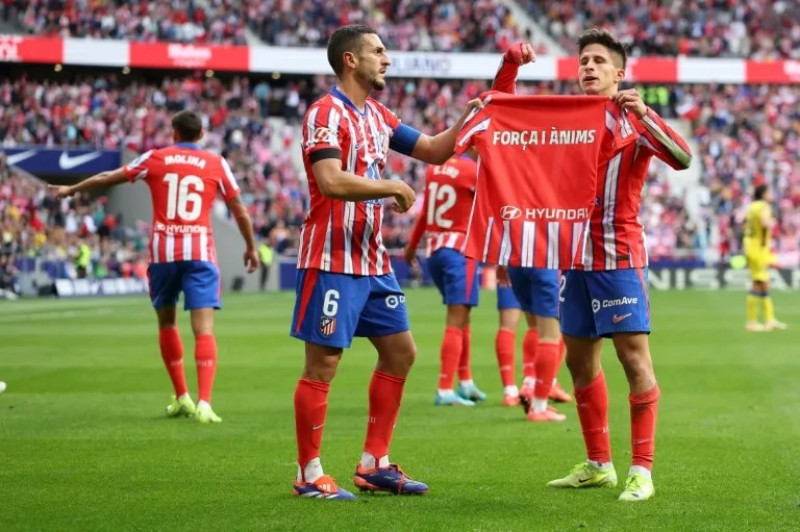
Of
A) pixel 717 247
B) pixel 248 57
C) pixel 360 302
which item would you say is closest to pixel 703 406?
pixel 360 302

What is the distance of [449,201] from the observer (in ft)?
36.2

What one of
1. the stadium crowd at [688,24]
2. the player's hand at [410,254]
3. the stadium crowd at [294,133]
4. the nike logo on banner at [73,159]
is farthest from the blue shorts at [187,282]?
the stadium crowd at [688,24]

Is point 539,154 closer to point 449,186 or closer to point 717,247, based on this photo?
point 449,186

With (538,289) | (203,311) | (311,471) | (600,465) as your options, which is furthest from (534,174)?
(203,311)

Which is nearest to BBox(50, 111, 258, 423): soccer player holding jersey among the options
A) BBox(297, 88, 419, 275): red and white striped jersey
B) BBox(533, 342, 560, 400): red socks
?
BBox(533, 342, 560, 400): red socks

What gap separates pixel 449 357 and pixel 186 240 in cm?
265

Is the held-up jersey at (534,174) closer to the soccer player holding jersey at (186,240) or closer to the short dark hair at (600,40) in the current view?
the short dark hair at (600,40)

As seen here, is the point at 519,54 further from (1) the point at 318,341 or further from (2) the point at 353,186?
(1) the point at 318,341

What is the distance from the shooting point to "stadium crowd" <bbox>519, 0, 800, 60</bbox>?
48.3m

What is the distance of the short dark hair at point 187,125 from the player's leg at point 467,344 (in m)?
2.66

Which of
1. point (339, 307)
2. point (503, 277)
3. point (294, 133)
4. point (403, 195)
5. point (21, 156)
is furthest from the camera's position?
point (294, 133)

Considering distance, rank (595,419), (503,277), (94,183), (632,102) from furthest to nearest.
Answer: (503,277), (94,183), (595,419), (632,102)

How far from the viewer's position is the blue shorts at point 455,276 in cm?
1107

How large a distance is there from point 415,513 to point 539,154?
1.95m
